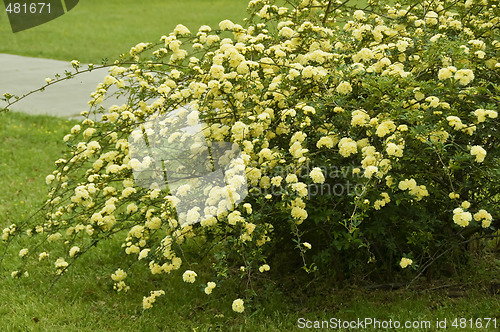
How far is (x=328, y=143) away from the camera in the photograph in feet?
11.6

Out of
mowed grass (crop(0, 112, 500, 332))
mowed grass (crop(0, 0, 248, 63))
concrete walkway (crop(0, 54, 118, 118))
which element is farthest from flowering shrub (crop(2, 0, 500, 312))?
mowed grass (crop(0, 0, 248, 63))

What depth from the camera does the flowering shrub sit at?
3.47 meters

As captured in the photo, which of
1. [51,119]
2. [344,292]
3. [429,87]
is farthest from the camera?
[51,119]

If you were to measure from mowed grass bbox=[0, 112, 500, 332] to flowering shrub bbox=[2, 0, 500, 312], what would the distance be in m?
0.24

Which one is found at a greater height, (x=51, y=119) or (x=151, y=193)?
(x=151, y=193)

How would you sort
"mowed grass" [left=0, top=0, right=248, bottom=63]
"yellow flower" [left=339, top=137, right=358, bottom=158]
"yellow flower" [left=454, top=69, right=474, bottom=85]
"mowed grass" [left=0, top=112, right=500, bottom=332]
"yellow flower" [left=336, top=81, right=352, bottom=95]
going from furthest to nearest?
"mowed grass" [left=0, top=0, right=248, bottom=63], "mowed grass" [left=0, top=112, right=500, bottom=332], "yellow flower" [left=336, top=81, right=352, bottom=95], "yellow flower" [left=339, top=137, right=358, bottom=158], "yellow flower" [left=454, top=69, right=474, bottom=85]

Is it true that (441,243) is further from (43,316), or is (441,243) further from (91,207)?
(43,316)

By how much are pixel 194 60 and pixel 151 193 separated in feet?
3.70

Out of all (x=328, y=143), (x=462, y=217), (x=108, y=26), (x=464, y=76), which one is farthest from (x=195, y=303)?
(x=108, y=26)

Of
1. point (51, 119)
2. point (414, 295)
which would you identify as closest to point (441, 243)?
point (414, 295)

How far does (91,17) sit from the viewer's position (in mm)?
20672

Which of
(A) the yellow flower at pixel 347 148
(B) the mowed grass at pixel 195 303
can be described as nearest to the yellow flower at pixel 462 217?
(A) the yellow flower at pixel 347 148

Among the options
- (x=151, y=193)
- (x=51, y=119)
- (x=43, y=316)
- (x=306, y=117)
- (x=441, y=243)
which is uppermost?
(x=306, y=117)

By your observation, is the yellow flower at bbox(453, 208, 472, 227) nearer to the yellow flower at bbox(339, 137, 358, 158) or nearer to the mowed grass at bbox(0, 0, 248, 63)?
the yellow flower at bbox(339, 137, 358, 158)
